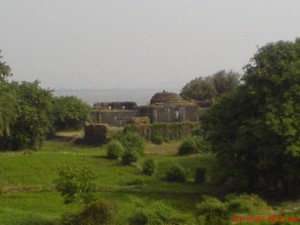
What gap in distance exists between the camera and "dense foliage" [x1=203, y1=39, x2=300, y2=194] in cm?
2081

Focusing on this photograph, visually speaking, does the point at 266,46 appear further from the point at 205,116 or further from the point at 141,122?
the point at 141,122

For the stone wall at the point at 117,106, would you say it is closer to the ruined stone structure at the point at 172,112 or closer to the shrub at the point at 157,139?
the ruined stone structure at the point at 172,112

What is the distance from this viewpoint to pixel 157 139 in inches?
1772

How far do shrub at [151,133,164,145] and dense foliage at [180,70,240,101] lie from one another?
26443 millimetres

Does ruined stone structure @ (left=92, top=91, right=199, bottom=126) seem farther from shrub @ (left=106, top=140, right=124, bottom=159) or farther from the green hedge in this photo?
shrub @ (left=106, top=140, right=124, bottom=159)

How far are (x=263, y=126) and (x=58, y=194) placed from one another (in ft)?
35.0

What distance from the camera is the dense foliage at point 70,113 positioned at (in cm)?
5106

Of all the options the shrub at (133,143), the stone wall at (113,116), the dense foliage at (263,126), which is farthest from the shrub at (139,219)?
the stone wall at (113,116)

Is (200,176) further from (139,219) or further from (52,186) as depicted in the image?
(139,219)

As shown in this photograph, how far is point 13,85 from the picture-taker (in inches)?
1699

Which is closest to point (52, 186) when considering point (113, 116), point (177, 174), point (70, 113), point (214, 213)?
point (177, 174)

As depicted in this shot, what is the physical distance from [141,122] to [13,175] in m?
21.5

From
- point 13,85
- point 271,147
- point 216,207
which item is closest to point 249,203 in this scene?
point 216,207

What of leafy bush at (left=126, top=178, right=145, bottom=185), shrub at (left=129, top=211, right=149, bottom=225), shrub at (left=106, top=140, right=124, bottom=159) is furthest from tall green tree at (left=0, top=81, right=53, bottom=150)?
shrub at (left=129, top=211, right=149, bottom=225)
